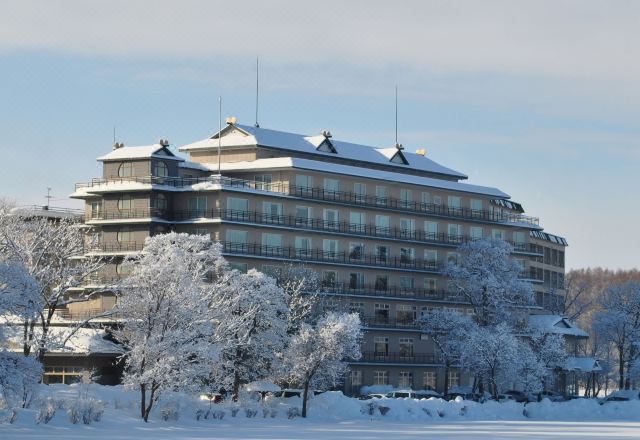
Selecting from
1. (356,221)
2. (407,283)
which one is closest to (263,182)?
(356,221)

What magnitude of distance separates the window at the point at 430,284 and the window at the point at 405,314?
3.44 meters

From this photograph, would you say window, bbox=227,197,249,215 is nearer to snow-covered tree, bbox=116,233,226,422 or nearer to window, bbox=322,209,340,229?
window, bbox=322,209,340,229

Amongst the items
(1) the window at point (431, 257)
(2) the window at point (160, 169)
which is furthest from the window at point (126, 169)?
(1) the window at point (431, 257)

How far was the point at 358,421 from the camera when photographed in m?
107

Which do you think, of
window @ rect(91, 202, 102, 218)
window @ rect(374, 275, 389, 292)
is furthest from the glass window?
window @ rect(374, 275, 389, 292)

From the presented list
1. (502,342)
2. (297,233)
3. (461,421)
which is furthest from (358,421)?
(297,233)

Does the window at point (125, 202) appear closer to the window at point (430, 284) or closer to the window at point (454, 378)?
the window at point (430, 284)

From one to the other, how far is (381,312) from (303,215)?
15588mm

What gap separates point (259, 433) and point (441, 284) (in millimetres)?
74349

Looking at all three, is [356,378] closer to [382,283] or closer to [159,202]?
[382,283]

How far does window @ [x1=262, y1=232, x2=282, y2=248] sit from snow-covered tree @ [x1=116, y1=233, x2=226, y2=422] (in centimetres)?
3747

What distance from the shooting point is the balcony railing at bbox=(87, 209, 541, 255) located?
13425 centimetres

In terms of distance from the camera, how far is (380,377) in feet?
486

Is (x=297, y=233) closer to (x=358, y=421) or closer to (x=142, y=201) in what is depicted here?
(x=142, y=201)
